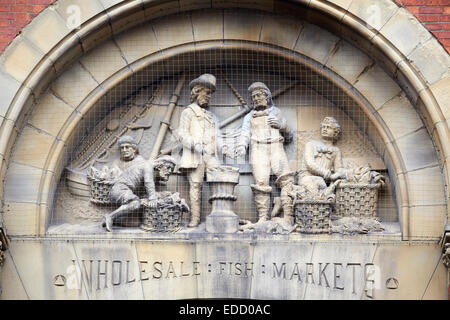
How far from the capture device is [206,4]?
38.6ft

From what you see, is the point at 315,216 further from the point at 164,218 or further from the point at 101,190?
the point at 101,190

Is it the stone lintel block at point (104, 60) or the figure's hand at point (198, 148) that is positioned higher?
the stone lintel block at point (104, 60)

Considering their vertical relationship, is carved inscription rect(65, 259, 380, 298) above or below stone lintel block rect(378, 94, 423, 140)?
below

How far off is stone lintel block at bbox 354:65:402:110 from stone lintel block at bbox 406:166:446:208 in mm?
793

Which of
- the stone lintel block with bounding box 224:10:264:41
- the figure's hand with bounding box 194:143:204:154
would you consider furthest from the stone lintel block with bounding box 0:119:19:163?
the stone lintel block with bounding box 224:10:264:41

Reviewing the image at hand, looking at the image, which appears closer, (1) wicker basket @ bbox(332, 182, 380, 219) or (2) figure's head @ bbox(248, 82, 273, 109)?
(1) wicker basket @ bbox(332, 182, 380, 219)

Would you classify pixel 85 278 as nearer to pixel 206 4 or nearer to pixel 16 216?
pixel 16 216

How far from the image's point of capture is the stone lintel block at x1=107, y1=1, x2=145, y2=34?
1145 cm

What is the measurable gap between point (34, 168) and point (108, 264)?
1155 mm

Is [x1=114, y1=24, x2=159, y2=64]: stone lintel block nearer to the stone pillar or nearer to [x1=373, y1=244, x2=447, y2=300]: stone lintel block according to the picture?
the stone pillar

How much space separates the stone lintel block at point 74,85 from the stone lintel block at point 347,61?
7.57 feet

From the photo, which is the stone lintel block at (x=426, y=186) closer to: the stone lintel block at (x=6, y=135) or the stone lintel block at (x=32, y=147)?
the stone lintel block at (x=32, y=147)

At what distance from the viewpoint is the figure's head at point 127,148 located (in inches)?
463

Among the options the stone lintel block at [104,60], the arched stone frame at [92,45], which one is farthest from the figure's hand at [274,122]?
the stone lintel block at [104,60]
